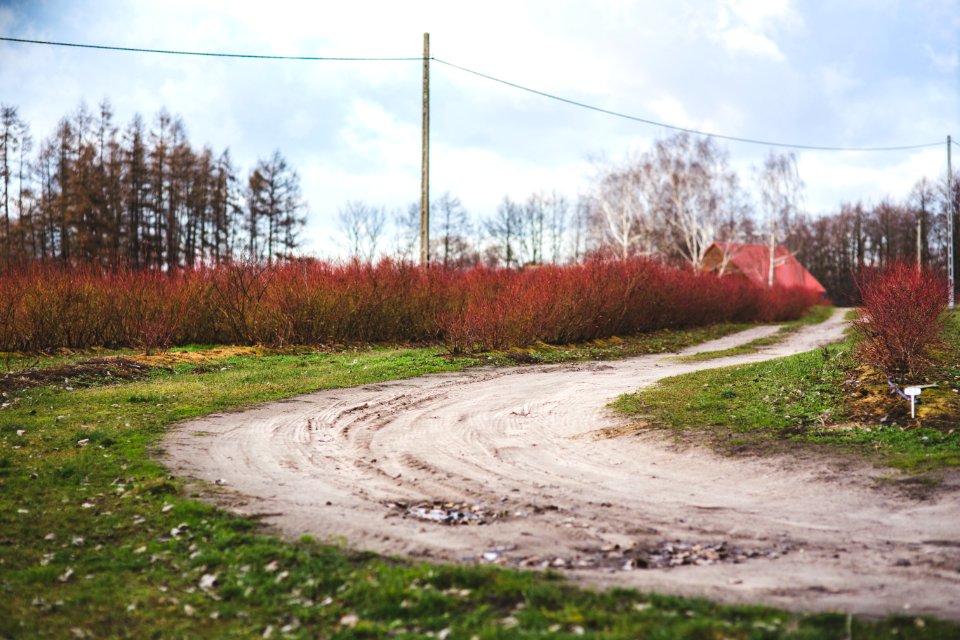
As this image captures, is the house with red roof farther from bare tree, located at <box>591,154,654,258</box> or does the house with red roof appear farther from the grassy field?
the grassy field

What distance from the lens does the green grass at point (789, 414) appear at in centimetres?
757

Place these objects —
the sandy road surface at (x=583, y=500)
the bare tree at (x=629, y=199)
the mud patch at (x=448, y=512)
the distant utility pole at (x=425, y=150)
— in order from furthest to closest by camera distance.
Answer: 1. the bare tree at (x=629, y=199)
2. the distant utility pole at (x=425, y=150)
3. the mud patch at (x=448, y=512)
4. the sandy road surface at (x=583, y=500)

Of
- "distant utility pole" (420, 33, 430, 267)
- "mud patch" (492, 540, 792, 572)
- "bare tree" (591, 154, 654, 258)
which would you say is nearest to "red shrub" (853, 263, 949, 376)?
"mud patch" (492, 540, 792, 572)

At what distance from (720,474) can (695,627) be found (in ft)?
11.4

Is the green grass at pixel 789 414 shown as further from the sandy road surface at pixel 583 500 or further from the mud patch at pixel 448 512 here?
the mud patch at pixel 448 512

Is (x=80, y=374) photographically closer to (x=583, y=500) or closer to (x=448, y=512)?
(x=448, y=512)

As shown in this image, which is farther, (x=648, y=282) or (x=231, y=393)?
(x=648, y=282)

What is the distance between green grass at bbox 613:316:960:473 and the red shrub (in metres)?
0.40

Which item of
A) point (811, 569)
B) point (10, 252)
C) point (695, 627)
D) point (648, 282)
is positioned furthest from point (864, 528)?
point (10, 252)

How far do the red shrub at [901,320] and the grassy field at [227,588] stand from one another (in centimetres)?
781

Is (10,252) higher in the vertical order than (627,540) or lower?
higher

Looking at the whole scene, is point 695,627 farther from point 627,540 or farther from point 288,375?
point 288,375

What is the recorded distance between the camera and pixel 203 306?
19.8 metres

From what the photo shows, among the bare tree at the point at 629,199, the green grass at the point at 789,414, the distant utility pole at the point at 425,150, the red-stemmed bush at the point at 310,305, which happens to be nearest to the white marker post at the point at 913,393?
the green grass at the point at 789,414
